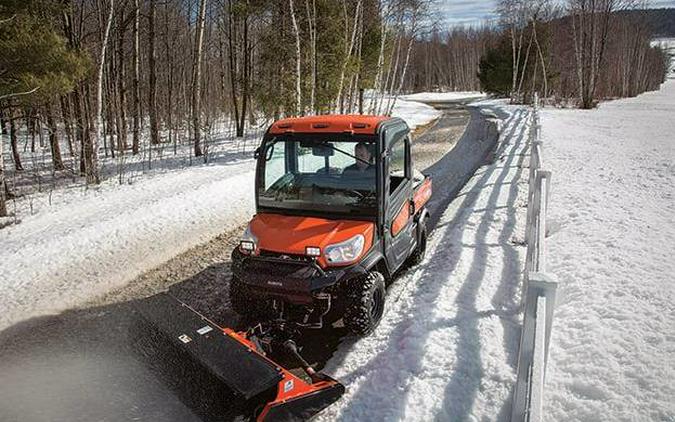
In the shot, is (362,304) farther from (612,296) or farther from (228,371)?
(612,296)

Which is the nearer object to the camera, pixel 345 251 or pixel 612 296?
pixel 345 251

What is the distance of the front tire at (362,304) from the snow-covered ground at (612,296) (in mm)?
1653

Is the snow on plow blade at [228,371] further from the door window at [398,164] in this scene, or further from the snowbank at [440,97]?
the snowbank at [440,97]

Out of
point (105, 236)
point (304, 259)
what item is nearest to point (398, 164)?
point (304, 259)

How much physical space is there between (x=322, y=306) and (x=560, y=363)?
7.00 ft

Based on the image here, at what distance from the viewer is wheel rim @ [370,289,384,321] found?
4.56 m

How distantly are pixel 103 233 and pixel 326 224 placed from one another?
4972 millimetres

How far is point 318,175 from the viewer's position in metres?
5.15

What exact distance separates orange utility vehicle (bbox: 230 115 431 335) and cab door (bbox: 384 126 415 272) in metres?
0.01

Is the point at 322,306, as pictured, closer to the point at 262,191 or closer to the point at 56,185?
the point at 262,191

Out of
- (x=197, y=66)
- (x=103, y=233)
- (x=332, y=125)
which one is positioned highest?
(x=197, y=66)

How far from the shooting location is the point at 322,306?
14.1 feet

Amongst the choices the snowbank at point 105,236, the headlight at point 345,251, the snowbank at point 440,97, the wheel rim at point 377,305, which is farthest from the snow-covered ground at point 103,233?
the snowbank at point 440,97

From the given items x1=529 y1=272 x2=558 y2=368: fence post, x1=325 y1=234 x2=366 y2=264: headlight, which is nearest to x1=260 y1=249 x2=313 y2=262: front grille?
x1=325 y1=234 x2=366 y2=264: headlight
